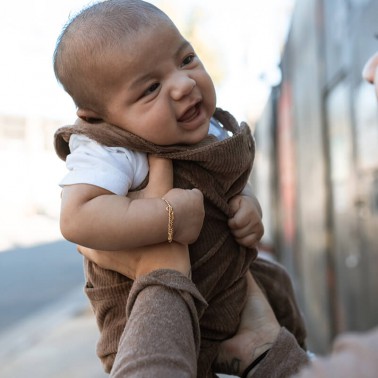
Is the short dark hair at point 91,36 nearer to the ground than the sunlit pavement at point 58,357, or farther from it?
farther from it

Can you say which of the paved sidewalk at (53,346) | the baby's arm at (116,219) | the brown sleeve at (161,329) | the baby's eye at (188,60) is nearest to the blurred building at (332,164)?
the baby's eye at (188,60)

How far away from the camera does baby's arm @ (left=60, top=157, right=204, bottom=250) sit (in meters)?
1.33

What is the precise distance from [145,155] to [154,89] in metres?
0.17

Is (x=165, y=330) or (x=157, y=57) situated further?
(x=157, y=57)

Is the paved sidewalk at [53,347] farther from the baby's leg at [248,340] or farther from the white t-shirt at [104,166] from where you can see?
the white t-shirt at [104,166]

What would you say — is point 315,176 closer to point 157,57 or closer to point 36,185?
point 157,57

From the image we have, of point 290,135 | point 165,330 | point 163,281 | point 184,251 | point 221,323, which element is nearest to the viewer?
point 165,330

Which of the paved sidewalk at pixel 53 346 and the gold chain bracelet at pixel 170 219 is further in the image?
the paved sidewalk at pixel 53 346

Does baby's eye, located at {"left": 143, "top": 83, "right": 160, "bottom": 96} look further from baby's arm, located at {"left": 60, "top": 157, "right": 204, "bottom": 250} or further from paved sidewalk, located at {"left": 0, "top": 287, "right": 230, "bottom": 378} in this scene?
paved sidewalk, located at {"left": 0, "top": 287, "right": 230, "bottom": 378}

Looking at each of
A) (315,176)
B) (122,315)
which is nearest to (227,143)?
(122,315)

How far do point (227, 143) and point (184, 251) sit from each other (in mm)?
310

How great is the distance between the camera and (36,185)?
3425 centimetres

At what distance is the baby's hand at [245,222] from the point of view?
1561 millimetres

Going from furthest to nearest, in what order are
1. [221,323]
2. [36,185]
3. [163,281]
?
[36,185], [221,323], [163,281]
